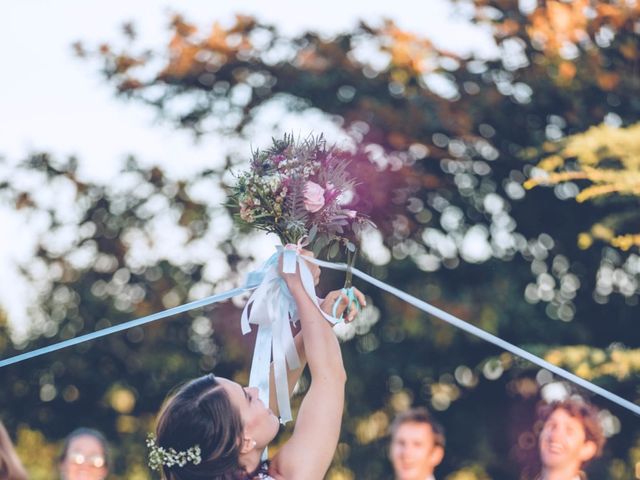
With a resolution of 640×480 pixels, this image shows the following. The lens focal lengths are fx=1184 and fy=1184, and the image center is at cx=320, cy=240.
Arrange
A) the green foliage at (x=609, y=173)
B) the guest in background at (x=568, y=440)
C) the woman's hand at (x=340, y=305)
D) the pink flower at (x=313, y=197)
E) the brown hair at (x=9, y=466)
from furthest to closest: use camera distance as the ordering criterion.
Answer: the green foliage at (x=609, y=173) < the guest in background at (x=568, y=440) < the brown hair at (x=9, y=466) < the pink flower at (x=313, y=197) < the woman's hand at (x=340, y=305)

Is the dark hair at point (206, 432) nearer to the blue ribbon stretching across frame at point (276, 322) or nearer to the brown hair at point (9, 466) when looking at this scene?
the blue ribbon stretching across frame at point (276, 322)

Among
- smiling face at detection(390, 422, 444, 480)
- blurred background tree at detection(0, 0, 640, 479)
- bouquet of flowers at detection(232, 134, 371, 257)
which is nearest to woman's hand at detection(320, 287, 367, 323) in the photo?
bouquet of flowers at detection(232, 134, 371, 257)

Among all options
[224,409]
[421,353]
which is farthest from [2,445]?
[421,353]

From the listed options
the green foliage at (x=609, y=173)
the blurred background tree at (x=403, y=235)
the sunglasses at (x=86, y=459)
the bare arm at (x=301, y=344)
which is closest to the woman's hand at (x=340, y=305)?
the bare arm at (x=301, y=344)

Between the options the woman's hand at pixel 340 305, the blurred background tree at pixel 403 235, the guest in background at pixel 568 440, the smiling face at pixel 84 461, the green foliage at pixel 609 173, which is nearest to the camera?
the woman's hand at pixel 340 305

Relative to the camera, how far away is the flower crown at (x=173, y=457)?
129 inches

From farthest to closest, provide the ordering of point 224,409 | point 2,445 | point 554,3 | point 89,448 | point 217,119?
point 217,119, point 554,3, point 89,448, point 2,445, point 224,409

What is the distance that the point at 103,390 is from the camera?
11289 mm

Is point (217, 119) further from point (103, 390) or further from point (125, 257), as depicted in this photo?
point (103, 390)

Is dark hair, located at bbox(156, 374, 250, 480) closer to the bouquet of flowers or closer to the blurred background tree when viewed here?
the bouquet of flowers

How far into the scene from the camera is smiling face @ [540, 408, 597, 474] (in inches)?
210

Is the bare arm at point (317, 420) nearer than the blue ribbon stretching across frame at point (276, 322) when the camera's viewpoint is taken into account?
Yes

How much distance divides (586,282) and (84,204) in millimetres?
4671

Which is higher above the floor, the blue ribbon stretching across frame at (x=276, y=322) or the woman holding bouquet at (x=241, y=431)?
the woman holding bouquet at (x=241, y=431)
